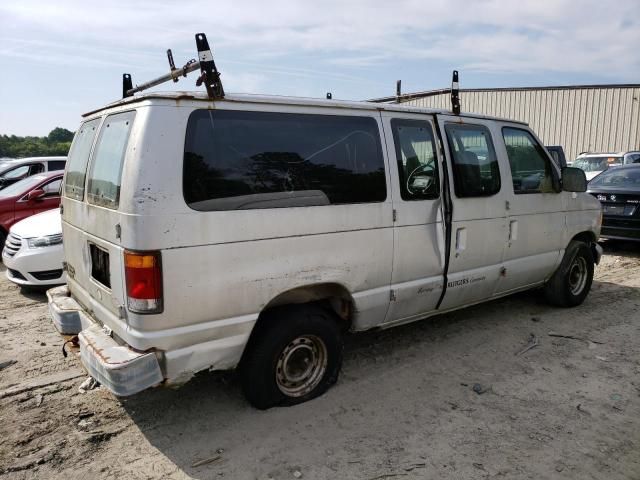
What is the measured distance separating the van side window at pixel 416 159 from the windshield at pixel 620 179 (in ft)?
21.8

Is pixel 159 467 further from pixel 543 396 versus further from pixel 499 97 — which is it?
pixel 499 97

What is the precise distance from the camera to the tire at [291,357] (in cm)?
343

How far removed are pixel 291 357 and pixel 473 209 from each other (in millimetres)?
2124

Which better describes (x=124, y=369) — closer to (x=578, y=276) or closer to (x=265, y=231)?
(x=265, y=231)

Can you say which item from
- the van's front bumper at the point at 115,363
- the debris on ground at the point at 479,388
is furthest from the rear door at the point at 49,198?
the debris on ground at the point at 479,388

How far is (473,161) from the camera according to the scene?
181 inches

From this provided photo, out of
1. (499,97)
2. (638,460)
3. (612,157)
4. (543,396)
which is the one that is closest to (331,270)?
(543,396)

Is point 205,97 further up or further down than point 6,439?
further up

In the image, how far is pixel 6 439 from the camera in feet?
10.8

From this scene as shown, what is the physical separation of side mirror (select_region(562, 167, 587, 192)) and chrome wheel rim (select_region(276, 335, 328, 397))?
3.44 meters

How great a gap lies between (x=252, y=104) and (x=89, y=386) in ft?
8.29

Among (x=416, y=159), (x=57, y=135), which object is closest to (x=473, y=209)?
(x=416, y=159)

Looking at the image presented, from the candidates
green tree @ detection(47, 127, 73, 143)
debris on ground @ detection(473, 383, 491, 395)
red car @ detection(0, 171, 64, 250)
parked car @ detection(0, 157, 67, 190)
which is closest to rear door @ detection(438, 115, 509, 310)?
debris on ground @ detection(473, 383, 491, 395)

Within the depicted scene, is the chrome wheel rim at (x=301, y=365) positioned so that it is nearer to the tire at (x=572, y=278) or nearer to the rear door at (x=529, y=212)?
the rear door at (x=529, y=212)
